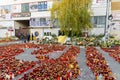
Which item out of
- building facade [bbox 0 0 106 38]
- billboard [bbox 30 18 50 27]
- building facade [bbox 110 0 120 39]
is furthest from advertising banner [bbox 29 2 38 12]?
building facade [bbox 110 0 120 39]

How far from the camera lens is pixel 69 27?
25.6m

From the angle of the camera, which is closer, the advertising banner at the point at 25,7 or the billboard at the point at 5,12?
the advertising banner at the point at 25,7

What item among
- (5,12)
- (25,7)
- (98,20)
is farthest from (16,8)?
(98,20)

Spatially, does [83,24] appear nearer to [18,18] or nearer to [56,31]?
[56,31]

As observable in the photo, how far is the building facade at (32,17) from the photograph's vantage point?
31.3 meters

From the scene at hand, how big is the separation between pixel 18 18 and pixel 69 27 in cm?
1607

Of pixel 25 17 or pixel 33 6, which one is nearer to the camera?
pixel 33 6

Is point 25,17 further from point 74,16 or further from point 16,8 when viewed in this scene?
point 74,16

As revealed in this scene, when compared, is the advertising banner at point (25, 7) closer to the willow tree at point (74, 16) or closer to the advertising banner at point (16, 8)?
the advertising banner at point (16, 8)

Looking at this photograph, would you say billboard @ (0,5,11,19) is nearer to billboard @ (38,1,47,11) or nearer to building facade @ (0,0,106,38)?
building facade @ (0,0,106,38)

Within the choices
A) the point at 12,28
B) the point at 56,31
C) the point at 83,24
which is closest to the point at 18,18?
the point at 12,28

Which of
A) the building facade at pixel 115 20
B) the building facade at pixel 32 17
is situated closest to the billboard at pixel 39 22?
the building facade at pixel 32 17

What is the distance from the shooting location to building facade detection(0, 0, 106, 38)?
3131 centimetres

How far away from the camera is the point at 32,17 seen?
3681 centimetres
